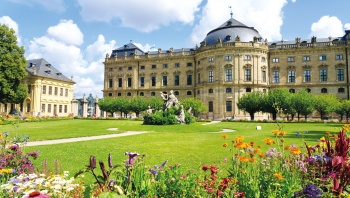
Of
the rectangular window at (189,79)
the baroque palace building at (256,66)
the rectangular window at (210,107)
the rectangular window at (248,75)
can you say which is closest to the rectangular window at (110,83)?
the rectangular window at (189,79)

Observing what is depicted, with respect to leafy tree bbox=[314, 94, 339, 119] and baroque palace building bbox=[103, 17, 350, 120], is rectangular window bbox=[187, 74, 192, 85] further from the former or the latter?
leafy tree bbox=[314, 94, 339, 119]

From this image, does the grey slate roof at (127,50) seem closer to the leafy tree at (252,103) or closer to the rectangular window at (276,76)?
the leafy tree at (252,103)

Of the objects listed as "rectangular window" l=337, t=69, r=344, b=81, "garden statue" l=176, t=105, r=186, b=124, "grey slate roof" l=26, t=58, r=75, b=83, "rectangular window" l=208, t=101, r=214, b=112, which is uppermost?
"grey slate roof" l=26, t=58, r=75, b=83

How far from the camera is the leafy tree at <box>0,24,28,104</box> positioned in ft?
138

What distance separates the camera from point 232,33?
55781 millimetres

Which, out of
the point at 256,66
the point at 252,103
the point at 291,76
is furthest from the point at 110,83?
the point at 291,76

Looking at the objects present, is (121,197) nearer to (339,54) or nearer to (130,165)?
(130,165)

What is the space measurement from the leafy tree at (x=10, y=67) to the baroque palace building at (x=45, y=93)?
8.82 m

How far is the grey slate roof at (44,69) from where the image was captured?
56950 millimetres

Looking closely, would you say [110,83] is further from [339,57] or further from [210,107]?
[339,57]

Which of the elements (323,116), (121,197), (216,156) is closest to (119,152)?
(216,156)

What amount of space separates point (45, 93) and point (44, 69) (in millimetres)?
5912

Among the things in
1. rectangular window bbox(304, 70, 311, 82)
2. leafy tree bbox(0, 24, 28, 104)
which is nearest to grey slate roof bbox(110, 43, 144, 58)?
leafy tree bbox(0, 24, 28, 104)

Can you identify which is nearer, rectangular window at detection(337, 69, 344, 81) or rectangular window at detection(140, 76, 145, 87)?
rectangular window at detection(337, 69, 344, 81)
